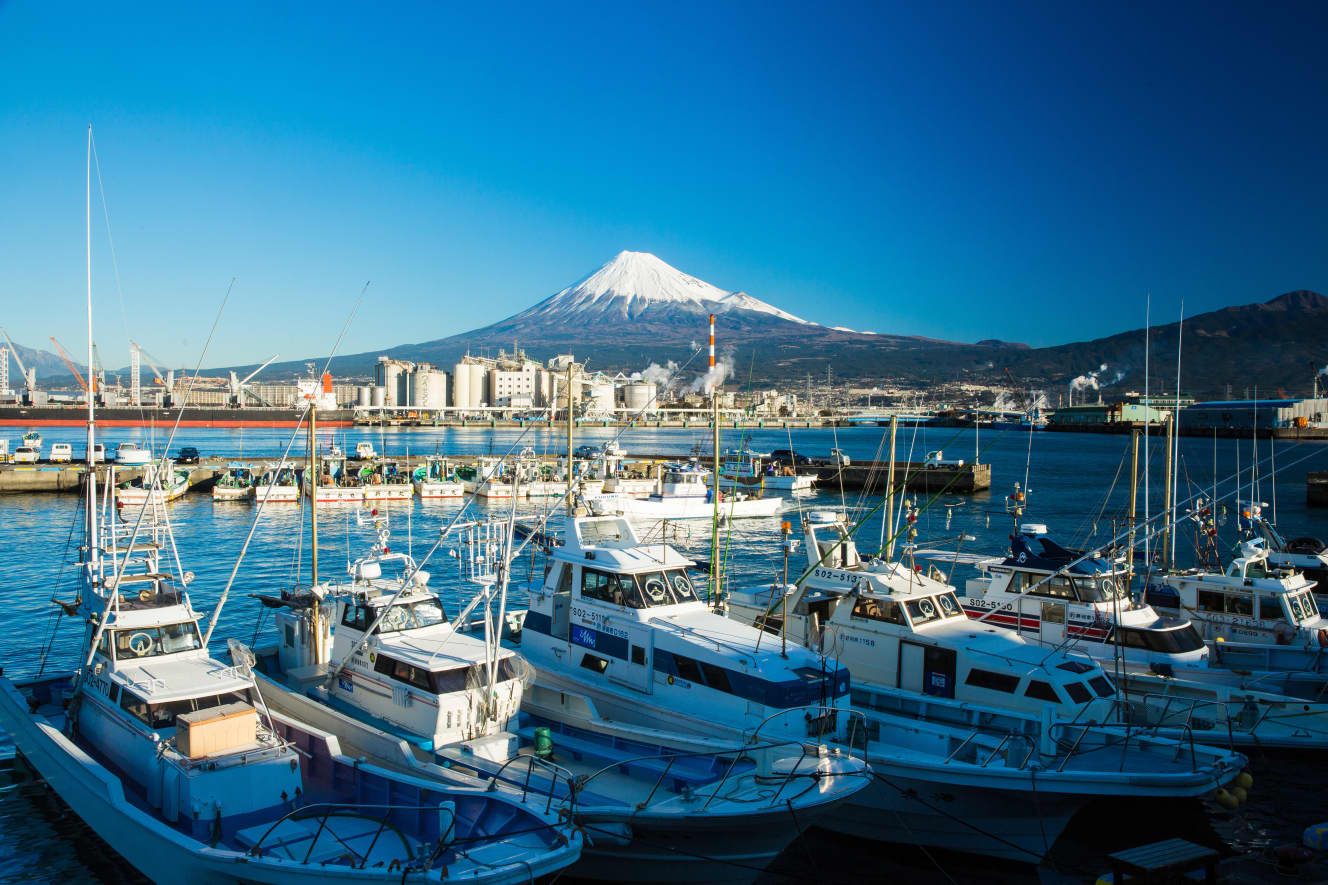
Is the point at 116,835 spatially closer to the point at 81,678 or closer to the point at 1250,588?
the point at 81,678

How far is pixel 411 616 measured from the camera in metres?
10.7

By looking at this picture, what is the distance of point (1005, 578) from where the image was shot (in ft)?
45.6

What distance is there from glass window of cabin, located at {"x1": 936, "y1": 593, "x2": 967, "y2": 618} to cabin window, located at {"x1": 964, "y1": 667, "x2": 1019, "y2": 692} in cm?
124

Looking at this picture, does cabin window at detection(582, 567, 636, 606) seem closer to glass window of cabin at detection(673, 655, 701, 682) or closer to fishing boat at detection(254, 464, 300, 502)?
glass window of cabin at detection(673, 655, 701, 682)

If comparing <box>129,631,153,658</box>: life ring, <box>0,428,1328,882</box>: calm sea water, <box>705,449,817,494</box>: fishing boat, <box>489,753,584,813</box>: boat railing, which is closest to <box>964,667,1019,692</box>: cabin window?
<box>0,428,1328,882</box>: calm sea water

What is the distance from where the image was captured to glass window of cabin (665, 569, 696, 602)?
11164 millimetres

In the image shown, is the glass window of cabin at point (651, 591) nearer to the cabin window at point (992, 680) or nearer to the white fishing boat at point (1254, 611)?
the cabin window at point (992, 680)

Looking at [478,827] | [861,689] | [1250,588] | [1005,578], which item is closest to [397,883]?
[478,827]

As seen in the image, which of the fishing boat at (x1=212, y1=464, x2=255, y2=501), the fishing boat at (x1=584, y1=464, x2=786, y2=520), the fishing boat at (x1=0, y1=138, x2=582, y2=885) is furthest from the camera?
the fishing boat at (x1=212, y1=464, x2=255, y2=501)

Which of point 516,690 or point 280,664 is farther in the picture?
point 280,664

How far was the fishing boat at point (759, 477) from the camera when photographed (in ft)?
165

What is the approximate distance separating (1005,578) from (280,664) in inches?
436

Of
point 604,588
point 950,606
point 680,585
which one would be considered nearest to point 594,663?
point 604,588

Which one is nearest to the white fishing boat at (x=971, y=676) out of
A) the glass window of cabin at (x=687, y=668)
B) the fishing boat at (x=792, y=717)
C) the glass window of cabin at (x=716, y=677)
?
the fishing boat at (x=792, y=717)
